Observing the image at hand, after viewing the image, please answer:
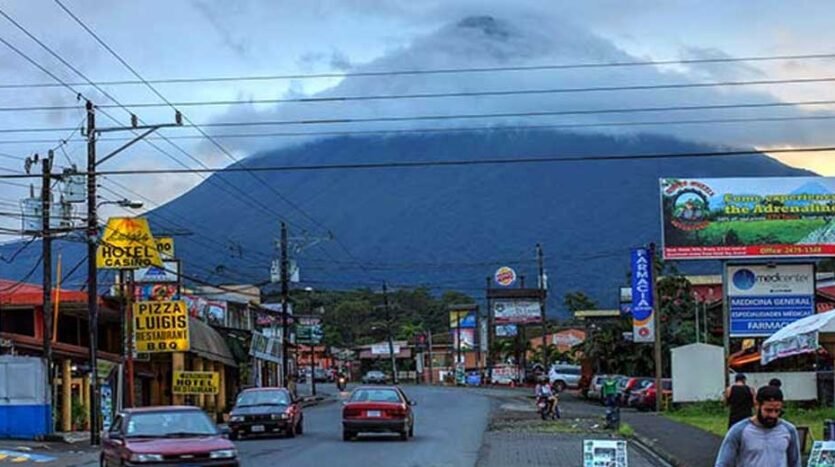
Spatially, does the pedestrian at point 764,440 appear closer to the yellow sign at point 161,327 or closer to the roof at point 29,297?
the yellow sign at point 161,327

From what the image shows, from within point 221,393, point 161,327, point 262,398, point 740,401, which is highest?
point 161,327

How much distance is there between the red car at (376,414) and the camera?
30.1m

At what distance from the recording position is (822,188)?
48438 mm

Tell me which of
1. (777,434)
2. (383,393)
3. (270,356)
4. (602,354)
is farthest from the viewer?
(602,354)

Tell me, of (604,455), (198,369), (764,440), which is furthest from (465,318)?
(764,440)

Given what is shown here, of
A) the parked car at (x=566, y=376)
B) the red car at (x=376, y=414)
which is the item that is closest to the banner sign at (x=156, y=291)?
the red car at (x=376, y=414)

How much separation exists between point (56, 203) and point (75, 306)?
7.72 meters

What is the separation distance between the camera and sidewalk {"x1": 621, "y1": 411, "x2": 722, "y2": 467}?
22766 millimetres

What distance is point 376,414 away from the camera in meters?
30.2

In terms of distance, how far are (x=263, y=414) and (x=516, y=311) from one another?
73.0m

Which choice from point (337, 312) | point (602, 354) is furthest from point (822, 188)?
point (337, 312)

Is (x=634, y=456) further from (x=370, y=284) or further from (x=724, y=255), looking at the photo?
(x=370, y=284)

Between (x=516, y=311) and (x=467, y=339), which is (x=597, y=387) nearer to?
(x=516, y=311)

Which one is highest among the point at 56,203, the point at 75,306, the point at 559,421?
the point at 56,203
